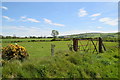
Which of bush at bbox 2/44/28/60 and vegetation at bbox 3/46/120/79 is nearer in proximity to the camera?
vegetation at bbox 3/46/120/79

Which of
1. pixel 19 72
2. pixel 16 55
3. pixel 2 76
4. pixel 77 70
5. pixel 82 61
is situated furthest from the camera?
pixel 82 61

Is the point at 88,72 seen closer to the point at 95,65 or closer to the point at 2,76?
the point at 95,65

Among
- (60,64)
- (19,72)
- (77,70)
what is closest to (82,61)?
(77,70)

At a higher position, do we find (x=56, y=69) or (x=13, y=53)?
(x=13, y=53)

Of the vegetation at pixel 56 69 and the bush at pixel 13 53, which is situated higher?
the bush at pixel 13 53

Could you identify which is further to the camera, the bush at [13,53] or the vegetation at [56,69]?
the bush at [13,53]

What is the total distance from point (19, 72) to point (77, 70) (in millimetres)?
2960

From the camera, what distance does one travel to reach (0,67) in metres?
5.40

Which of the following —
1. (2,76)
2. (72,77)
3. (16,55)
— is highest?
(16,55)

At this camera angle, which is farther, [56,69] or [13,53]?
[13,53]

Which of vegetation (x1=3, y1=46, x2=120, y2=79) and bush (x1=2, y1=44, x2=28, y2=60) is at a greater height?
bush (x1=2, y1=44, x2=28, y2=60)

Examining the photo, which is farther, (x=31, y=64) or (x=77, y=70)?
(x=77, y=70)

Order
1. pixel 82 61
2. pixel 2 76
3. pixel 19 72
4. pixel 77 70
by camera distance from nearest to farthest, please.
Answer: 1. pixel 2 76
2. pixel 19 72
3. pixel 77 70
4. pixel 82 61

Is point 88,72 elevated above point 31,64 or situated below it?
below
